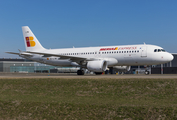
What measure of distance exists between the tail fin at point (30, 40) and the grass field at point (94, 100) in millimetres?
19902

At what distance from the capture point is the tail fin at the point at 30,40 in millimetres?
39062

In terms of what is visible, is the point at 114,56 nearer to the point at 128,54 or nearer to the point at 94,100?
the point at 128,54

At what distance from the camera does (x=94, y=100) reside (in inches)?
558

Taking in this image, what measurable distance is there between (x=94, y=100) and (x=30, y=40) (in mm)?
28309

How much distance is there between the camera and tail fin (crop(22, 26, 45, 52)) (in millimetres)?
39062

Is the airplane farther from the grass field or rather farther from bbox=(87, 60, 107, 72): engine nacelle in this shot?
the grass field

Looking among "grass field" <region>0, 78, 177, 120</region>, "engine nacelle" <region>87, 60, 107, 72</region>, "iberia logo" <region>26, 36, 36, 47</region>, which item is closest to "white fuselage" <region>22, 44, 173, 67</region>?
"engine nacelle" <region>87, 60, 107, 72</region>

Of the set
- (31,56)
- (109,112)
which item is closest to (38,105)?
(109,112)

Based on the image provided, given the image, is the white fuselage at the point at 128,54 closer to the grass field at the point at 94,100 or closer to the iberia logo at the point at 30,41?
the iberia logo at the point at 30,41

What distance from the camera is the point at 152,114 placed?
11.4 m

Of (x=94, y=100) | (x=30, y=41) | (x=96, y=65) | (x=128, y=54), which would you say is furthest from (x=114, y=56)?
(x=30, y=41)

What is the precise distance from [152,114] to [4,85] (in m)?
15.3

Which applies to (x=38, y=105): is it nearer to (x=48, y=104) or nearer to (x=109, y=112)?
(x=48, y=104)

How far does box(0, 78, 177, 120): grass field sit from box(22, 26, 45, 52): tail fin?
65.3 ft
